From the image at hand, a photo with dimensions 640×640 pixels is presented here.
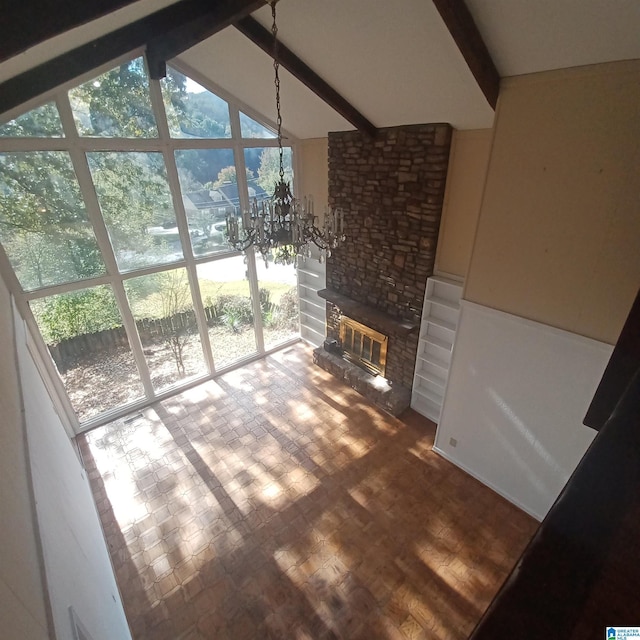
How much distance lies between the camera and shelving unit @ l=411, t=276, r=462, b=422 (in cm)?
436

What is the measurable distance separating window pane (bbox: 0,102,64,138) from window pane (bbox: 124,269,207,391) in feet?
6.13

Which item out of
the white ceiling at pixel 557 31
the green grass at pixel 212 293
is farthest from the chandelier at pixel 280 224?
the green grass at pixel 212 293

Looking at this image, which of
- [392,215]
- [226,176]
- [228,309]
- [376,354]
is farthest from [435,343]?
[226,176]

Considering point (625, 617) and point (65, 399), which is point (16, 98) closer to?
point (65, 399)

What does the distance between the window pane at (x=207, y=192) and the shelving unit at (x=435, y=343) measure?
3.08 metres

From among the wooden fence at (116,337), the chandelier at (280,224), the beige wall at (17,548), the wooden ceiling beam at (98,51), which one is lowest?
the wooden fence at (116,337)

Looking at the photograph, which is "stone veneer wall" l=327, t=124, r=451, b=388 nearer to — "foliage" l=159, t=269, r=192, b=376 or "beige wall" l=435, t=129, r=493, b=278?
"beige wall" l=435, t=129, r=493, b=278

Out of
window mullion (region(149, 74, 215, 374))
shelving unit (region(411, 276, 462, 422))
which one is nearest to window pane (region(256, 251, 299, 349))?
window mullion (region(149, 74, 215, 374))

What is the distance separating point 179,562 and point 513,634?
4.01 metres

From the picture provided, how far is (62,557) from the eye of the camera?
1.50 meters

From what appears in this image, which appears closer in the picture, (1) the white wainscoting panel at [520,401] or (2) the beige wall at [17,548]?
(2) the beige wall at [17,548]

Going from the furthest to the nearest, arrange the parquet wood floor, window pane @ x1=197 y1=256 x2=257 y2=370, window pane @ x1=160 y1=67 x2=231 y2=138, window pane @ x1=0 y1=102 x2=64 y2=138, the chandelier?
window pane @ x1=197 y1=256 x2=257 y2=370 → window pane @ x1=160 y1=67 x2=231 y2=138 → window pane @ x1=0 y1=102 x2=64 y2=138 → the parquet wood floor → the chandelier

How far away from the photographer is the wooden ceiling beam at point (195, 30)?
278 centimetres

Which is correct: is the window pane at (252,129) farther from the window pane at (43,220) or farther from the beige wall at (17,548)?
the beige wall at (17,548)
